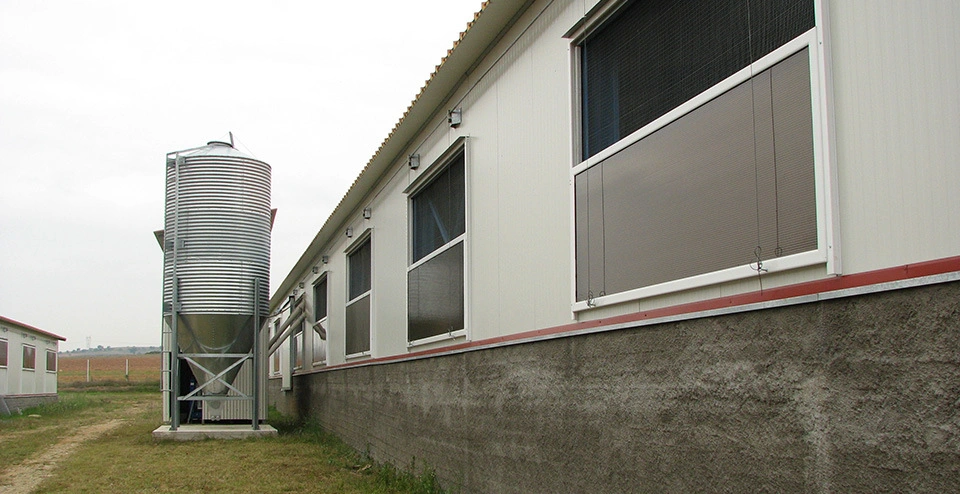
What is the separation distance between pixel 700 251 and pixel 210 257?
13.6 meters

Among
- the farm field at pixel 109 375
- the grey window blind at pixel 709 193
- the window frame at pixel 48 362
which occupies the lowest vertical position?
the farm field at pixel 109 375

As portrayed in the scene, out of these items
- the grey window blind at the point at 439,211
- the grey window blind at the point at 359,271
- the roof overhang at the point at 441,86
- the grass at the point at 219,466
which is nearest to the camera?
the roof overhang at the point at 441,86

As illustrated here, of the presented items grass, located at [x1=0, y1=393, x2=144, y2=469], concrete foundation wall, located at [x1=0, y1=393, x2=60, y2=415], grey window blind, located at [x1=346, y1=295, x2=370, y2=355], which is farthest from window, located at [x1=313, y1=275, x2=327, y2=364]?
concrete foundation wall, located at [x1=0, y1=393, x2=60, y2=415]

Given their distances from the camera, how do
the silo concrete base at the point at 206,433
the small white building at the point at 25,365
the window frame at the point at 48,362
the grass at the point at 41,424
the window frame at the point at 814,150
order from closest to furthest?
the window frame at the point at 814,150
the grass at the point at 41,424
the silo concrete base at the point at 206,433
the small white building at the point at 25,365
the window frame at the point at 48,362

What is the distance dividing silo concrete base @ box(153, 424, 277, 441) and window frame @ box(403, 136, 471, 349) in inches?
279

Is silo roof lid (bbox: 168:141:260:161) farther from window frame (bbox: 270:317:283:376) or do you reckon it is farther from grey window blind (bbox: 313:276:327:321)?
window frame (bbox: 270:317:283:376)

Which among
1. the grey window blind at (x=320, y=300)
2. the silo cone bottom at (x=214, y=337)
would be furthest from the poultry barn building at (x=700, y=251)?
the grey window blind at (x=320, y=300)

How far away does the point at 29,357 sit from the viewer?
3206cm

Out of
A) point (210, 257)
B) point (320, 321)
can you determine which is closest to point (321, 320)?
point (320, 321)

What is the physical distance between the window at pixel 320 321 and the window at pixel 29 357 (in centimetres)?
1522

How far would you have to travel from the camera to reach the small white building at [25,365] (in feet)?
92.1

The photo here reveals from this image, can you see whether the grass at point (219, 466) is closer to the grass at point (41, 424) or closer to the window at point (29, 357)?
the grass at point (41, 424)

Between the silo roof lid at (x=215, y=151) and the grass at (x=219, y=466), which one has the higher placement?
the silo roof lid at (x=215, y=151)

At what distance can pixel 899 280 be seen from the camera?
10.9 feet
